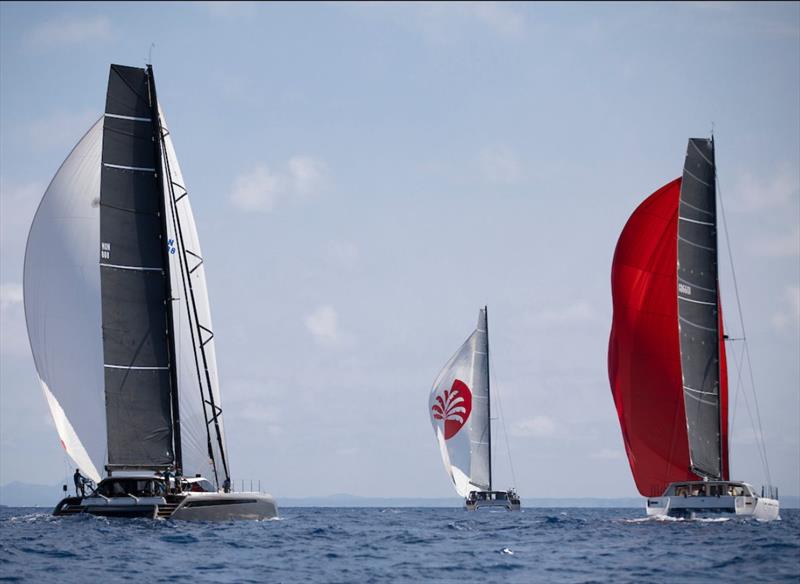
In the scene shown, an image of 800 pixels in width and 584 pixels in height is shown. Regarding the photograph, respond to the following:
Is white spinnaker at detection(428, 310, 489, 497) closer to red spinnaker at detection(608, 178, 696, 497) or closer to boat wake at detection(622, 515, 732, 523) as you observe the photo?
red spinnaker at detection(608, 178, 696, 497)

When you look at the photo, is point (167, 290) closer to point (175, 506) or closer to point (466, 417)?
point (175, 506)

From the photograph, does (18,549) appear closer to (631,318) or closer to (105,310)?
(105,310)

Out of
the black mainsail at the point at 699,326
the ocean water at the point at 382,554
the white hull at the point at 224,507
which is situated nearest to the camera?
the ocean water at the point at 382,554

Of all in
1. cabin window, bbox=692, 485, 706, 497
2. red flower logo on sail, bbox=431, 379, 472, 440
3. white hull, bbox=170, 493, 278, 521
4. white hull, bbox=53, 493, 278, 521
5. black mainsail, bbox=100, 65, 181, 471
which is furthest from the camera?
red flower logo on sail, bbox=431, 379, 472, 440

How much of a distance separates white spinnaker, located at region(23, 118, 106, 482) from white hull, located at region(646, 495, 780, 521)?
20.6 metres

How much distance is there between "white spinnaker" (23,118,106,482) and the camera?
41.1 metres

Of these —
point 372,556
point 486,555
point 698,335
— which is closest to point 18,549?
point 372,556

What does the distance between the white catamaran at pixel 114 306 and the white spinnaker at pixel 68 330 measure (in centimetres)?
4

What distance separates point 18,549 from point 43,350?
1131 centimetres

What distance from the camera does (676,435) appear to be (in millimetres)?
45562

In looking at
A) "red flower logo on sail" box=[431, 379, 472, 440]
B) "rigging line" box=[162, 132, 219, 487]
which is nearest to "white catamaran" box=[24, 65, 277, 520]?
"rigging line" box=[162, 132, 219, 487]

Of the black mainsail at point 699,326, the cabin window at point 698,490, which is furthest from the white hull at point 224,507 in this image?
the black mainsail at point 699,326

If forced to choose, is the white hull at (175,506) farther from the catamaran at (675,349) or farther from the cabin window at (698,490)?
the cabin window at (698,490)

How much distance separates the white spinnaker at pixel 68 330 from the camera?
4109 centimetres
